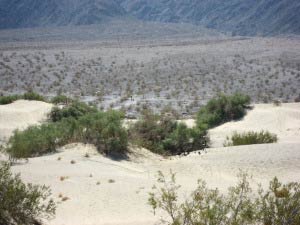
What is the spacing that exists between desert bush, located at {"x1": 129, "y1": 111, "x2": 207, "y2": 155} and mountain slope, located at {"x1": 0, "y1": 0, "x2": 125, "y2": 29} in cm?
9802

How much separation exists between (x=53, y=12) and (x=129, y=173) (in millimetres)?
114581

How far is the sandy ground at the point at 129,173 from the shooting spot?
9891mm

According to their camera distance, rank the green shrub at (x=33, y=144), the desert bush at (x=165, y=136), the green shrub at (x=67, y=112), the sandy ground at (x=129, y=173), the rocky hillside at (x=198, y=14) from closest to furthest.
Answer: the sandy ground at (x=129, y=173), the green shrub at (x=33, y=144), the desert bush at (x=165, y=136), the green shrub at (x=67, y=112), the rocky hillside at (x=198, y=14)

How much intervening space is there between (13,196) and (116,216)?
2.43m

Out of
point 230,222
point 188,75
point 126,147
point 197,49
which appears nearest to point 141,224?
point 230,222

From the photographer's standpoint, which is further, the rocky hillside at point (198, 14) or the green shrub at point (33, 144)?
the rocky hillside at point (198, 14)

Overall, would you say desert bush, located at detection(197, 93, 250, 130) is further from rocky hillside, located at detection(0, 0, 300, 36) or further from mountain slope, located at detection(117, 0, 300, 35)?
rocky hillside, located at detection(0, 0, 300, 36)

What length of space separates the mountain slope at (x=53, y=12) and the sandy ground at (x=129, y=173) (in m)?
102

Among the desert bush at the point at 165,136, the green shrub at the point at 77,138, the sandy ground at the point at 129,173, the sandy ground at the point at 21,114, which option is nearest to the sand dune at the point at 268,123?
the desert bush at the point at 165,136

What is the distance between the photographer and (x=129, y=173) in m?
12.9

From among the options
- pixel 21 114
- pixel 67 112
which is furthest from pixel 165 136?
pixel 21 114

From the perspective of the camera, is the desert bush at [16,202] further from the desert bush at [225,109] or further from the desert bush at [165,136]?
the desert bush at [225,109]

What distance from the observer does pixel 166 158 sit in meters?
15.5

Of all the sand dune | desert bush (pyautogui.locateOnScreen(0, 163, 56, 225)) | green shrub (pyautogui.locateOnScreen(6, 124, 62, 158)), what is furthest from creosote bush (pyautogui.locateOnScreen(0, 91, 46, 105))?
desert bush (pyautogui.locateOnScreen(0, 163, 56, 225))
